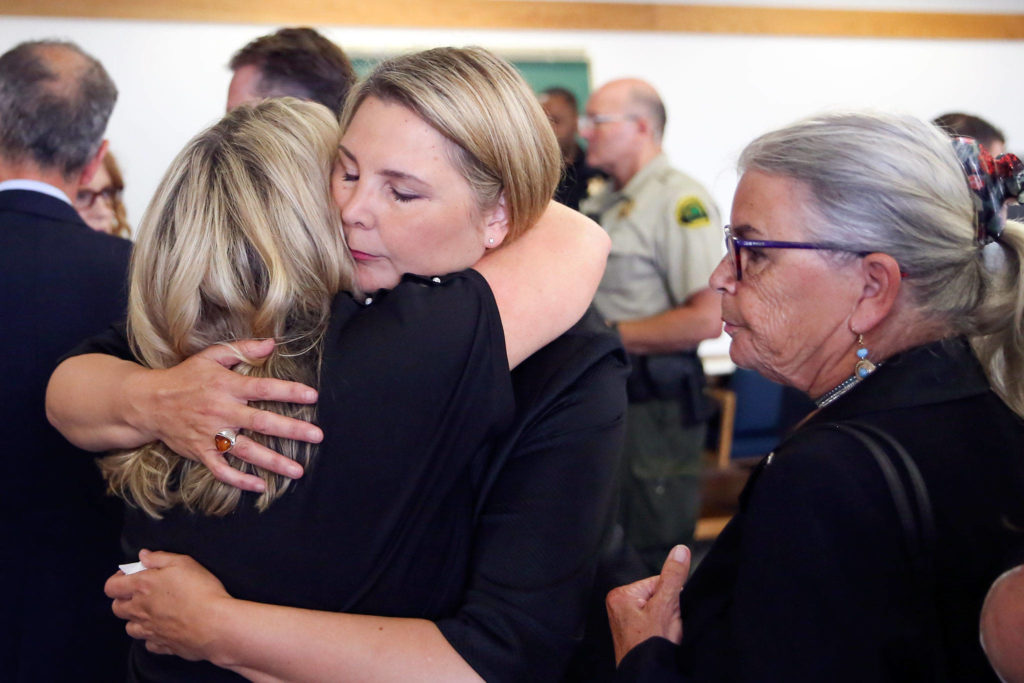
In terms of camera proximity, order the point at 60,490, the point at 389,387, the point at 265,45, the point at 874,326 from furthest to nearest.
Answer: the point at 265,45 → the point at 60,490 → the point at 874,326 → the point at 389,387

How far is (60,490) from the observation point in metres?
1.80

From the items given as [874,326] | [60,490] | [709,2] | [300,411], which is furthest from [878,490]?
[709,2]

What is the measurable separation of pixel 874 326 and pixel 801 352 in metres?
0.10

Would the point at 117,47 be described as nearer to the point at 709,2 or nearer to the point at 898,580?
the point at 709,2

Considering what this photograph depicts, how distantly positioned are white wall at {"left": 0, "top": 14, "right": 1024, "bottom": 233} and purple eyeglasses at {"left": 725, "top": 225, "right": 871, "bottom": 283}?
264 cm

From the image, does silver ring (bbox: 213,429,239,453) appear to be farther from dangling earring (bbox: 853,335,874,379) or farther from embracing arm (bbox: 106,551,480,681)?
dangling earring (bbox: 853,335,874,379)

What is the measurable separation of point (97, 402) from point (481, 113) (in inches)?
26.7

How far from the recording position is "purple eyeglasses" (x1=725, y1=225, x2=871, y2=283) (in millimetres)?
1199

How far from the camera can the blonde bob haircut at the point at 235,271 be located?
3.77ft

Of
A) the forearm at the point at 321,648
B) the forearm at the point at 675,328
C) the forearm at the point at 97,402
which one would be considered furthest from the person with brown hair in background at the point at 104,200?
the forearm at the point at 321,648

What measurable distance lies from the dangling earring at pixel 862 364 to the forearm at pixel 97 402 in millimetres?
946

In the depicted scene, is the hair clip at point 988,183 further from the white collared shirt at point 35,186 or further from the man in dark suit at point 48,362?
the white collared shirt at point 35,186

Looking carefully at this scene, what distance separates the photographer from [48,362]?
5.80 feet

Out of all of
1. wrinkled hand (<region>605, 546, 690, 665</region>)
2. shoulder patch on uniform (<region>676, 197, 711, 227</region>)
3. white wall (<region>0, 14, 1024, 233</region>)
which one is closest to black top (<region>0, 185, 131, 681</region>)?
wrinkled hand (<region>605, 546, 690, 665</region>)
